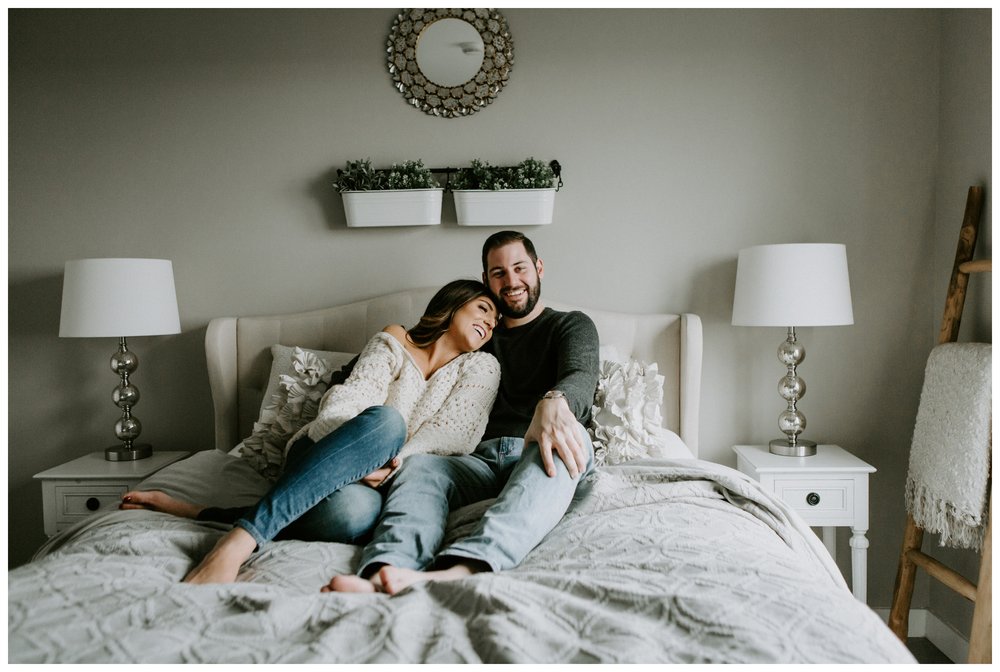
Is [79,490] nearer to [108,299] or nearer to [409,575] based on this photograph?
[108,299]

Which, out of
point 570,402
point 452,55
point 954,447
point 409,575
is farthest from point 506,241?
point 954,447

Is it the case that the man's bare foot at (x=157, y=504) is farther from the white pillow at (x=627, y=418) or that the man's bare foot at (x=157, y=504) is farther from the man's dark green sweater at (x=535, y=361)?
the white pillow at (x=627, y=418)

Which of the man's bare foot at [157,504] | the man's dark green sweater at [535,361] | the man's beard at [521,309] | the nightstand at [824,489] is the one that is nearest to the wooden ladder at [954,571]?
the nightstand at [824,489]

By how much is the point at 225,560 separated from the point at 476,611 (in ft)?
1.78

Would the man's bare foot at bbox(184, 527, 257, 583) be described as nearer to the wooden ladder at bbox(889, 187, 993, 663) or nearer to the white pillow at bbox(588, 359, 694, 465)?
the white pillow at bbox(588, 359, 694, 465)

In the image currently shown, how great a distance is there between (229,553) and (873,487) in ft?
7.55

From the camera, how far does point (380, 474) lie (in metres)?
1.58

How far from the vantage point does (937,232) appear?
245 cm

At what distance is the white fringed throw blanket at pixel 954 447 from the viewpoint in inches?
73.9

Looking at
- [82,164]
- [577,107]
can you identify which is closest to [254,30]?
[82,164]

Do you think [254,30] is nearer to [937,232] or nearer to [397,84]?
[397,84]

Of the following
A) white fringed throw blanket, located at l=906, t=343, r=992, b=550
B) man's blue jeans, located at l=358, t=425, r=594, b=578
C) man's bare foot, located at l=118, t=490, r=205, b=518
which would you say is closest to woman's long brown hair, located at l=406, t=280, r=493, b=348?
man's blue jeans, located at l=358, t=425, r=594, b=578

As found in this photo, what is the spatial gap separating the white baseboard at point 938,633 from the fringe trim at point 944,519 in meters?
0.40

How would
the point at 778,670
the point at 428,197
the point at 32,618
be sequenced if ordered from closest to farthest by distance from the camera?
the point at 778,670 < the point at 32,618 < the point at 428,197
